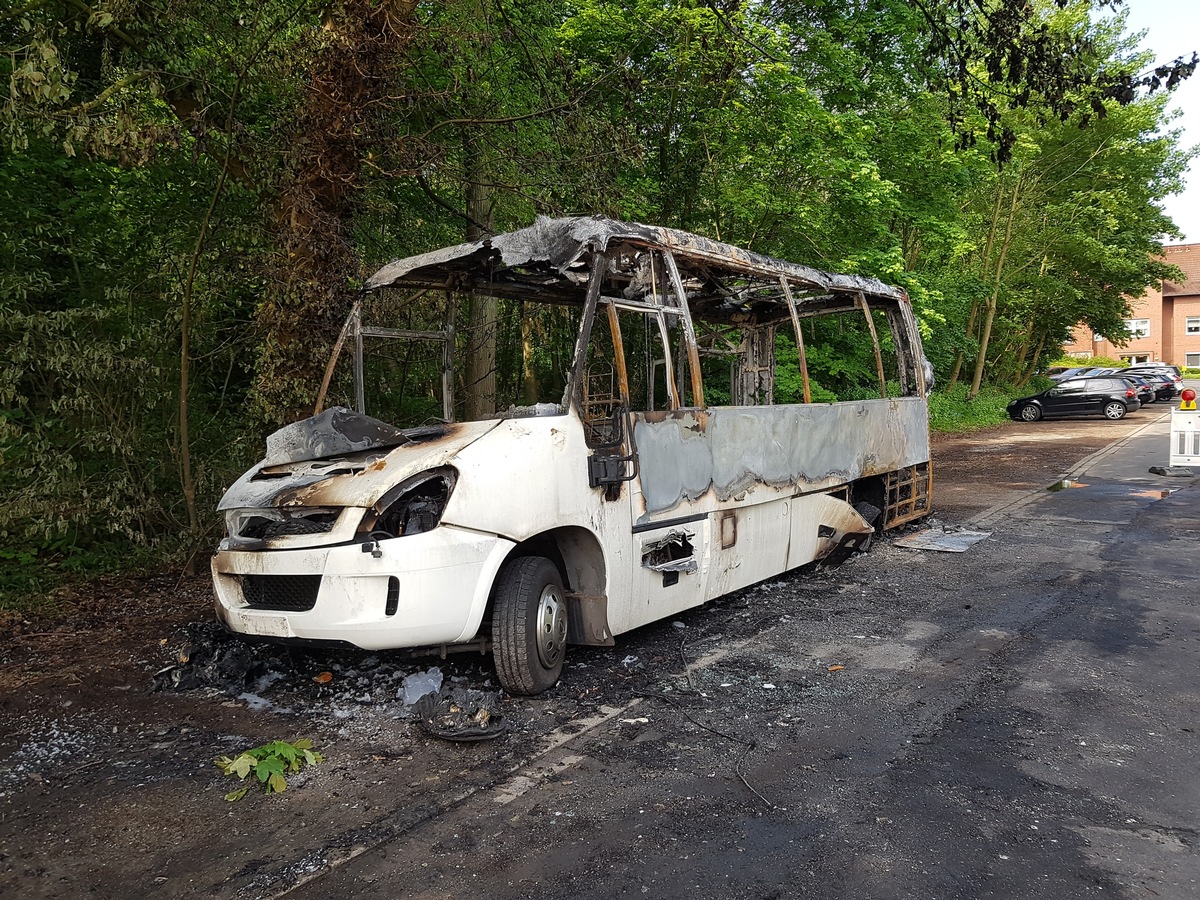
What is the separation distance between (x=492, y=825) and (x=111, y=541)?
6.02 meters

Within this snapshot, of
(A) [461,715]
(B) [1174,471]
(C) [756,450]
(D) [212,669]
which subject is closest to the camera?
(A) [461,715]

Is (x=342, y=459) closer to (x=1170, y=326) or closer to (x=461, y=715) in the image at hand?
(x=461, y=715)

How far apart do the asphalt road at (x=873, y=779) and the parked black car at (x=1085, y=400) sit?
2521cm

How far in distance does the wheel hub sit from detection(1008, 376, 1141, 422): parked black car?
1112 inches

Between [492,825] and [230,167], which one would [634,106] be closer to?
[230,167]

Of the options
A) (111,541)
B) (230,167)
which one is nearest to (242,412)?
(111,541)

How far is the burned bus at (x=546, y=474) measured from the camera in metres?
4.14

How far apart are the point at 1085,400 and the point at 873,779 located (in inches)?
1145

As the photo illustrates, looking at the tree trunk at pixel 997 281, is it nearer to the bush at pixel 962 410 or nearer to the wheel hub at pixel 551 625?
the bush at pixel 962 410

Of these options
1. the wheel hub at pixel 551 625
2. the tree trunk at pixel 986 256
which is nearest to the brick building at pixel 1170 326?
the tree trunk at pixel 986 256

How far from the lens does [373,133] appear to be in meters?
6.98

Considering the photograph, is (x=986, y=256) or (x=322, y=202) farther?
(x=986, y=256)

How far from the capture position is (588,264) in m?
5.84

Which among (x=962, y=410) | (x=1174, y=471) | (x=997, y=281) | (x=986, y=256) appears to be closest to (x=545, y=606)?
(x=1174, y=471)
